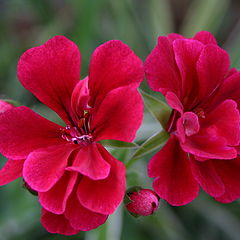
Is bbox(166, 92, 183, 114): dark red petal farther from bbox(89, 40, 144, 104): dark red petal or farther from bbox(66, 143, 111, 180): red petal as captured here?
bbox(66, 143, 111, 180): red petal

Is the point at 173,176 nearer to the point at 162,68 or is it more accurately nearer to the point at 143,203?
the point at 143,203

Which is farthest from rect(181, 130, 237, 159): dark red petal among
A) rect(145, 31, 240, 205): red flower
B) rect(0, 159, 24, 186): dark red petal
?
rect(0, 159, 24, 186): dark red petal

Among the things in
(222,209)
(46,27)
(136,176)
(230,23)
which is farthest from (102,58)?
(230,23)

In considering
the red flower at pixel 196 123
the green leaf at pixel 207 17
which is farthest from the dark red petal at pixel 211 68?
the green leaf at pixel 207 17

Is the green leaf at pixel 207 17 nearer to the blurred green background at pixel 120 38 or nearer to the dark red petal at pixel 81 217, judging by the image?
the blurred green background at pixel 120 38

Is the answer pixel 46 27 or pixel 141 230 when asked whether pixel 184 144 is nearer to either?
pixel 141 230

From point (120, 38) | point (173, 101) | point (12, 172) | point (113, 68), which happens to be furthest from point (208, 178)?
point (120, 38)

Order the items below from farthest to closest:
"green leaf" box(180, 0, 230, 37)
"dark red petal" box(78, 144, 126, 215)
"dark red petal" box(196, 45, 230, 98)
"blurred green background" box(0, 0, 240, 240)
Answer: "green leaf" box(180, 0, 230, 37)
"blurred green background" box(0, 0, 240, 240)
"dark red petal" box(196, 45, 230, 98)
"dark red petal" box(78, 144, 126, 215)
